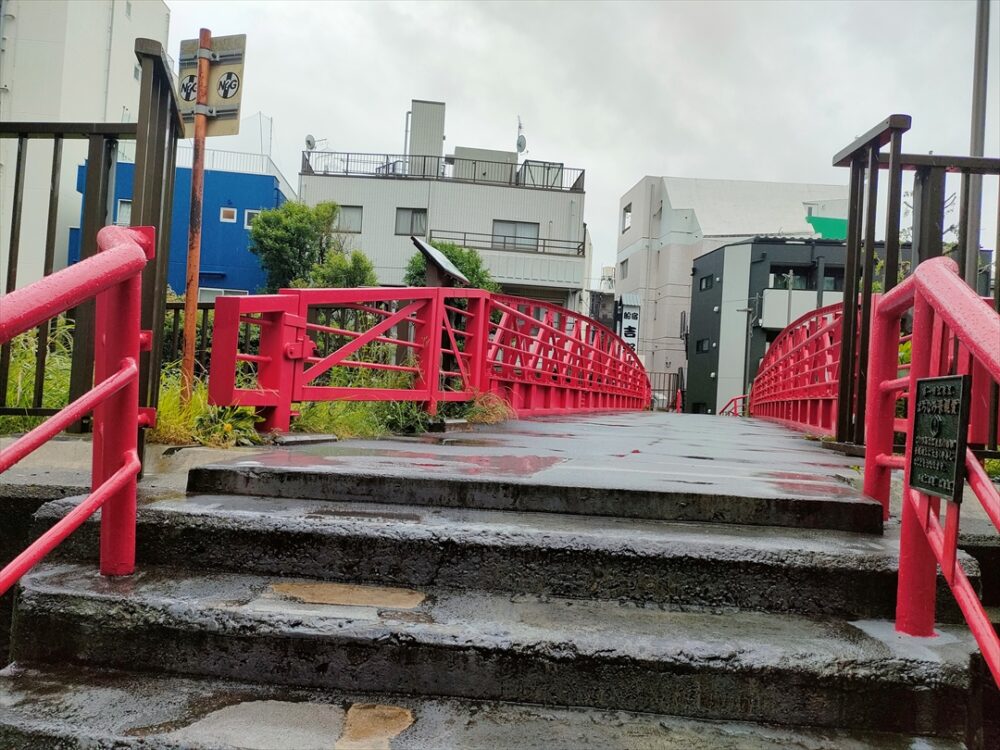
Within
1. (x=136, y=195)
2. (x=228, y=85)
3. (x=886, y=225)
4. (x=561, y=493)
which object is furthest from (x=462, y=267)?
(x=561, y=493)

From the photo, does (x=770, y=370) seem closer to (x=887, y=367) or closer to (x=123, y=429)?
(x=887, y=367)

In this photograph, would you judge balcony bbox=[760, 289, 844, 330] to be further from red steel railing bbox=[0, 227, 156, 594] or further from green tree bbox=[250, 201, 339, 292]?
red steel railing bbox=[0, 227, 156, 594]

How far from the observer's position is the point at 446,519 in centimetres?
256

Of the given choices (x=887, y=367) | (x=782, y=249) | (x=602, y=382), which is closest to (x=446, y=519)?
(x=887, y=367)

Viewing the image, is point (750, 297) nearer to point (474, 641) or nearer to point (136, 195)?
point (136, 195)

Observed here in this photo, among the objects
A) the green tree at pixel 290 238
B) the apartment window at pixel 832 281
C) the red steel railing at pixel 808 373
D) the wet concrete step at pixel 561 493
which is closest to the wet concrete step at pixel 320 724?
the wet concrete step at pixel 561 493

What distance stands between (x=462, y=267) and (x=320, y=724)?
23.1 m

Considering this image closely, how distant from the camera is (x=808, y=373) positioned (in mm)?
8656

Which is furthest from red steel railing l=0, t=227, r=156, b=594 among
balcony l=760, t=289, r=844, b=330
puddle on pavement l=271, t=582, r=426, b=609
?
balcony l=760, t=289, r=844, b=330

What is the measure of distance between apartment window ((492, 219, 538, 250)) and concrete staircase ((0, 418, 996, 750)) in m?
27.1

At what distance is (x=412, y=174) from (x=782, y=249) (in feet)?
59.5

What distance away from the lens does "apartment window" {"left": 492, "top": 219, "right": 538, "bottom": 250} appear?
1143 inches

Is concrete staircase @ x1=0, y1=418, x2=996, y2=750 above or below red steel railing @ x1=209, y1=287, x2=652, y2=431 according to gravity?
below

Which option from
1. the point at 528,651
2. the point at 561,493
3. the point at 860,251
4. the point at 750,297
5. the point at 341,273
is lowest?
the point at 528,651
